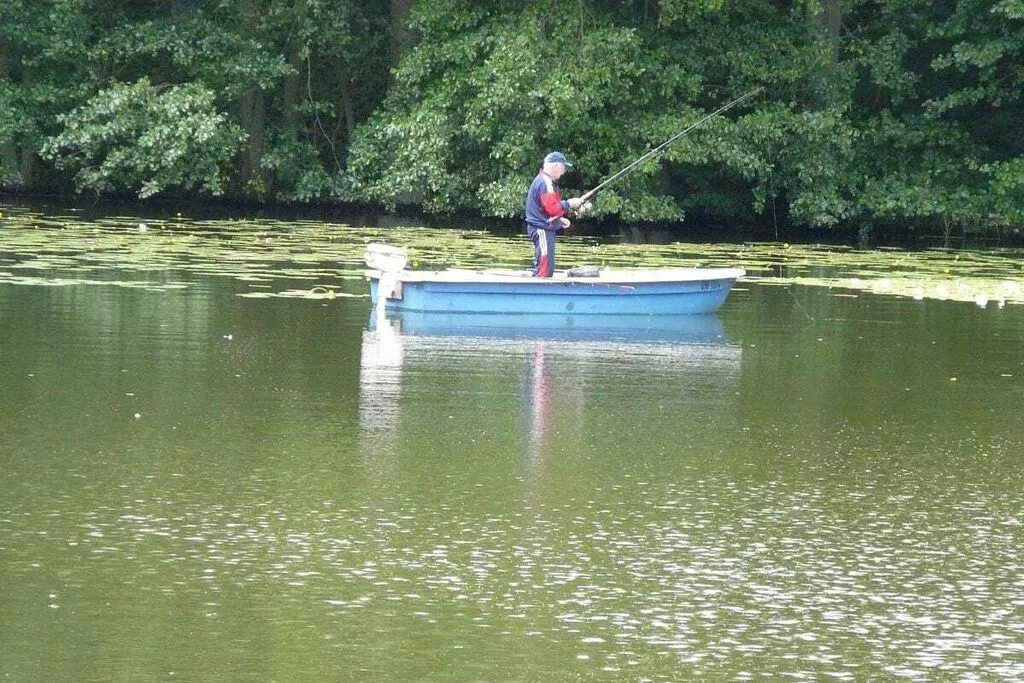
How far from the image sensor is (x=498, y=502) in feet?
32.6

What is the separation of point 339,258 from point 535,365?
32.9 ft

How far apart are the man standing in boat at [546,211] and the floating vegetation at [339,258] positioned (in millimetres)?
1588

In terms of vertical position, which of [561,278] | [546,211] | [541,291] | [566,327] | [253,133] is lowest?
[566,327]

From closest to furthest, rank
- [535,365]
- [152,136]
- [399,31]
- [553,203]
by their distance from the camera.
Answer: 1. [535,365]
2. [553,203]
3. [152,136]
4. [399,31]

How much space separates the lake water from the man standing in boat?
1893 millimetres

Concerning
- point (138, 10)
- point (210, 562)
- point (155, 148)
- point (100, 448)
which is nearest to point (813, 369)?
point (100, 448)

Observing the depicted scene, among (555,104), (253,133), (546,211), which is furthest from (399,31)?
(546,211)

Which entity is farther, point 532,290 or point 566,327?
point 532,290

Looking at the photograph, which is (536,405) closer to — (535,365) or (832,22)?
(535,365)

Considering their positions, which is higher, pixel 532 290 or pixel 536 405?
pixel 532 290

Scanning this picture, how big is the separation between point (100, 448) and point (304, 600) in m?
3.42

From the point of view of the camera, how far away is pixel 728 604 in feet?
26.7

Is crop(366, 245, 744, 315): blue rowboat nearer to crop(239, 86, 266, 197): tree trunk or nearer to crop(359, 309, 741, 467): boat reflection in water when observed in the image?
crop(359, 309, 741, 467): boat reflection in water

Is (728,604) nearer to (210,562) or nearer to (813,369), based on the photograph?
(210,562)
